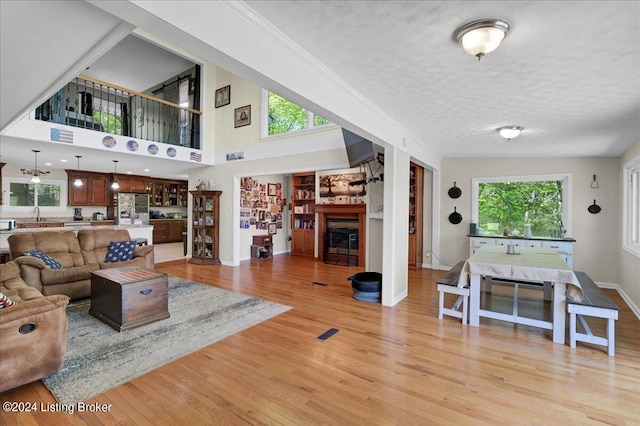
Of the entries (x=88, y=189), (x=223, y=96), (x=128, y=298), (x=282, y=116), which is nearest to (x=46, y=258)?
(x=128, y=298)

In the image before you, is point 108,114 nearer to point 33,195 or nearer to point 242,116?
point 242,116

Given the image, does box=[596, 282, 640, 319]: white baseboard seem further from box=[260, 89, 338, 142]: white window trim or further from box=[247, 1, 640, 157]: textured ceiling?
box=[260, 89, 338, 142]: white window trim

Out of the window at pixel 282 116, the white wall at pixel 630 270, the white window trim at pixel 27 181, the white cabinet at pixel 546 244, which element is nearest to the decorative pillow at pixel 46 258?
the window at pixel 282 116

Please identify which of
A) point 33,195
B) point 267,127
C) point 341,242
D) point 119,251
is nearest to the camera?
point 119,251

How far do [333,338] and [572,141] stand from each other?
4.40m

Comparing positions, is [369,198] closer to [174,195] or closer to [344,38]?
[344,38]

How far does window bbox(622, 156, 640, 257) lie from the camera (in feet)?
13.6

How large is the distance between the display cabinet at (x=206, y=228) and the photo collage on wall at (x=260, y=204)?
763 mm

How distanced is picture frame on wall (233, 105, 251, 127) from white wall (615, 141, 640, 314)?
23.1 feet

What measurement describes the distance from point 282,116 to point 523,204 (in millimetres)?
5584

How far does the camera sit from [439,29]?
1803mm

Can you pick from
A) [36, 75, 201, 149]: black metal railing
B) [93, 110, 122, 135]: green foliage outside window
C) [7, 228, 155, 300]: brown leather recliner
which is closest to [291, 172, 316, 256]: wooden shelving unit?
[36, 75, 201, 149]: black metal railing

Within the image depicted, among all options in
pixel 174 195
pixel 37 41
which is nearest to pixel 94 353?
pixel 37 41

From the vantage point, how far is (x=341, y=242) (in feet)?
24.8
